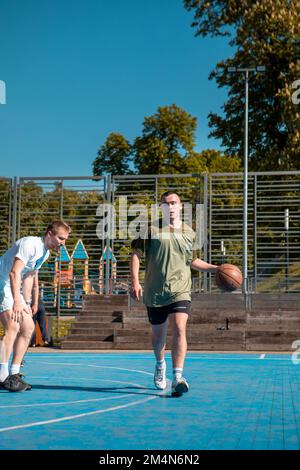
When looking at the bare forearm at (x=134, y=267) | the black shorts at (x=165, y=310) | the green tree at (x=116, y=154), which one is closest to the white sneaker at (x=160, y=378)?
the black shorts at (x=165, y=310)

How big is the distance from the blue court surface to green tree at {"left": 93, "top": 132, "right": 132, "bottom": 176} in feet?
107

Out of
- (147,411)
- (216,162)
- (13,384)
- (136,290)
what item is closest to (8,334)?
(13,384)

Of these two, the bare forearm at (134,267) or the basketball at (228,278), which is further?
the basketball at (228,278)

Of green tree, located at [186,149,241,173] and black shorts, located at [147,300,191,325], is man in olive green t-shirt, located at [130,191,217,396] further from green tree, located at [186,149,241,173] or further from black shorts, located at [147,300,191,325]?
green tree, located at [186,149,241,173]

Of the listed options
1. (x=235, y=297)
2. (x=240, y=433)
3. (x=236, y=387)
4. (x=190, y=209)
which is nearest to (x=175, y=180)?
(x=190, y=209)

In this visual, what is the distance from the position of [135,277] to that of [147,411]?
1743 millimetres

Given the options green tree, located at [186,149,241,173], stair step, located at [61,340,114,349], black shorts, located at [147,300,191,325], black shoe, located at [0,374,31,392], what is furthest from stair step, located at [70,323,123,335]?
green tree, located at [186,149,241,173]

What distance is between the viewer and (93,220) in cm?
2320

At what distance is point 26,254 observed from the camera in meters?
7.94

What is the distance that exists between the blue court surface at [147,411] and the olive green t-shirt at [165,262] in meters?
1.15

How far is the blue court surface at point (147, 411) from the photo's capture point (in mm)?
5262

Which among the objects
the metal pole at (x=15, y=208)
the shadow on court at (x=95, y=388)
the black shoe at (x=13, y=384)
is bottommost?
the shadow on court at (x=95, y=388)

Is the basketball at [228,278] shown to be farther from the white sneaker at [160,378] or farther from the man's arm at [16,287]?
the man's arm at [16,287]

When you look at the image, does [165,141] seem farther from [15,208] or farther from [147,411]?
[147,411]
